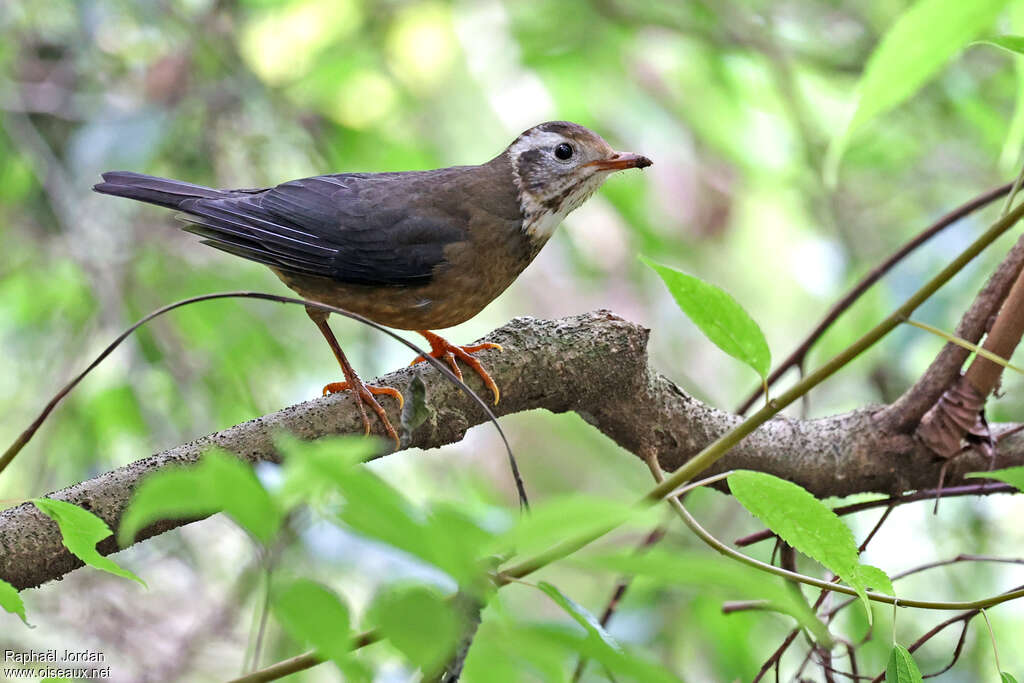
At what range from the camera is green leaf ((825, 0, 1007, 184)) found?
1.27 meters

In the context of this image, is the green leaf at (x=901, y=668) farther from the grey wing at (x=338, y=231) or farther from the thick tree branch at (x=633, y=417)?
the grey wing at (x=338, y=231)

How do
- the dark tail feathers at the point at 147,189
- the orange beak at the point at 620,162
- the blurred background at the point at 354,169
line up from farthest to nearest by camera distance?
the blurred background at the point at 354,169 → the orange beak at the point at 620,162 → the dark tail feathers at the point at 147,189

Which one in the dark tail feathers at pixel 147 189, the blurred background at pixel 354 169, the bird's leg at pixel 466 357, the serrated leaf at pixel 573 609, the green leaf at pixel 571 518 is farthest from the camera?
the blurred background at pixel 354 169

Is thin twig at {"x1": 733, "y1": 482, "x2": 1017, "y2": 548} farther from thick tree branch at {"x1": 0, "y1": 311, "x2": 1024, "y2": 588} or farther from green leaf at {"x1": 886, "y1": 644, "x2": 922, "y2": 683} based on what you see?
green leaf at {"x1": 886, "y1": 644, "x2": 922, "y2": 683}

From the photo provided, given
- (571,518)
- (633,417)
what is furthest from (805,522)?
(633,417)

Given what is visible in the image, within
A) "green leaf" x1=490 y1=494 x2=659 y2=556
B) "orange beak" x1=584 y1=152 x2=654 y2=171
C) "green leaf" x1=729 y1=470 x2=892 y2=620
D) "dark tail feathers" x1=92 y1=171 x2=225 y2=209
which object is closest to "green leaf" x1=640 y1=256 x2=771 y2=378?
"green leaf" x1=729 y1=470 x2=892 y2=620

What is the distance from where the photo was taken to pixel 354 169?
4.93m

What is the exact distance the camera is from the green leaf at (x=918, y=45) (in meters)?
1.27

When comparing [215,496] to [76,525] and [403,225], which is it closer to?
[76,525]

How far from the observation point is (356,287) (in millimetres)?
2973

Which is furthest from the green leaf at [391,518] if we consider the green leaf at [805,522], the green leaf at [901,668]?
the green leaf at [901,668]

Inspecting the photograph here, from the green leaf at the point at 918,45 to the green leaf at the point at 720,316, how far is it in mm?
424

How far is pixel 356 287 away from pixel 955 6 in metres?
2.04

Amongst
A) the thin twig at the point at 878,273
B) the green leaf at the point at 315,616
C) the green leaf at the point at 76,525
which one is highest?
the thin twig at the point at 878,273
